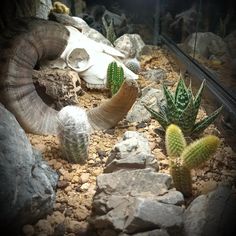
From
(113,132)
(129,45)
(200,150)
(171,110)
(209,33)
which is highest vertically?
(209,33)

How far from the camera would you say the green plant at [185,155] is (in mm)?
1869

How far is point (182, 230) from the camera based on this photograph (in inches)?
63.7

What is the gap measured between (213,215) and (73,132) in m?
1.07

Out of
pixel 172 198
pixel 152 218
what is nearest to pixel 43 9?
pixel 172 198

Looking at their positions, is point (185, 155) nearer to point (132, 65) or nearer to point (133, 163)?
point (133, 163)

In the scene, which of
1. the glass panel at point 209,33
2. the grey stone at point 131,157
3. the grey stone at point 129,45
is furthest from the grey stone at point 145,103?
the grey stone at point 129,45

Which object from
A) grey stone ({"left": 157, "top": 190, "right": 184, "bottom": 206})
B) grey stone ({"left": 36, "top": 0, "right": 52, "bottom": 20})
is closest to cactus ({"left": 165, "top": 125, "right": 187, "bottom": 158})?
grey stone ({"left": 157, "top": 190, "right": 184, "bottom": 206})

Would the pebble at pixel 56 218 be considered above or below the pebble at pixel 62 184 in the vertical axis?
below

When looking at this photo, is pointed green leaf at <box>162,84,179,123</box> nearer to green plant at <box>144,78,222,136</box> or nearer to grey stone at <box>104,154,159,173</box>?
green plant at <box>144,78,222,136</box>

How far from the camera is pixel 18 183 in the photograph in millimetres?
1694

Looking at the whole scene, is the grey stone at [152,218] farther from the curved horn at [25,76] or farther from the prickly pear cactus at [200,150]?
the curved horn at [25,76]

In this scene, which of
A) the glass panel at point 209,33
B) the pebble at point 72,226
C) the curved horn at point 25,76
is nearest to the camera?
the pebble at point 72,226

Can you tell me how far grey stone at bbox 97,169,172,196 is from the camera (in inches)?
72.2

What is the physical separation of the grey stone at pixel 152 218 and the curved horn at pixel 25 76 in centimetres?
132
